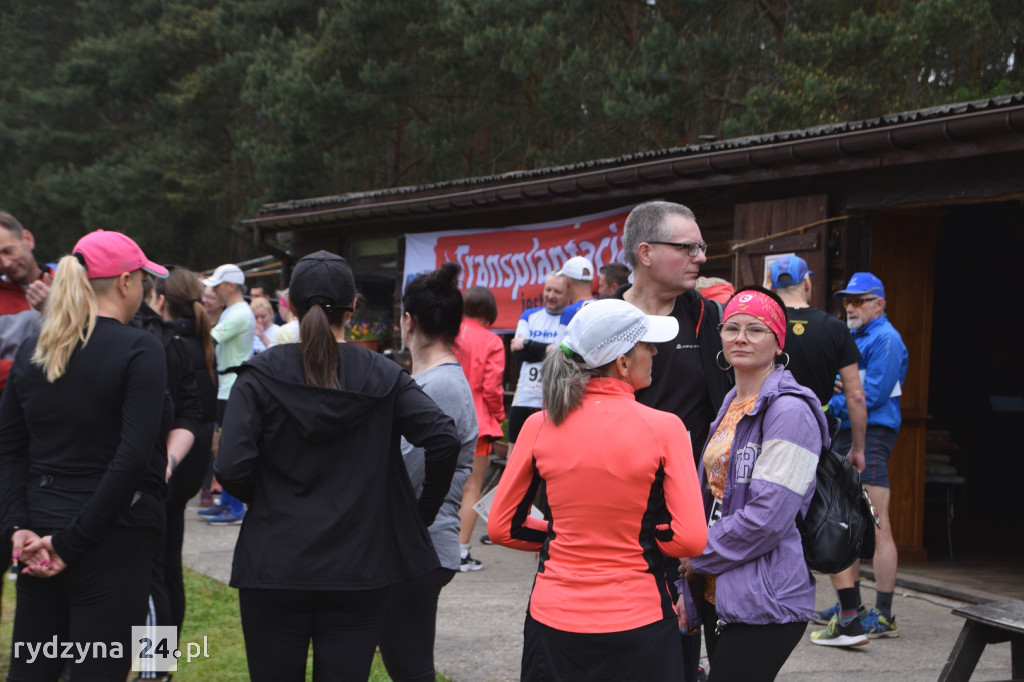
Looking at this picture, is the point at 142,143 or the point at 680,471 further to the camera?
the point at 142,143

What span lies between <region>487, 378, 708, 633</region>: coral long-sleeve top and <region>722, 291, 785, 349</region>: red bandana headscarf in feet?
2.56

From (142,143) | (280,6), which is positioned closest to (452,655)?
(280,6)

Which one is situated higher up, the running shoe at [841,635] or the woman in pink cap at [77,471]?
the woman in pink cap at [77,471]

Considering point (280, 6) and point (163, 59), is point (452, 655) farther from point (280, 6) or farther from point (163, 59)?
point (163, 59)

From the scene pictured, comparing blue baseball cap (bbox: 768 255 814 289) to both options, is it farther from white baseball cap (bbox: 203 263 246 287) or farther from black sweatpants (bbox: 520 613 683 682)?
white baseball cap (bbox: 203 263 246 287)

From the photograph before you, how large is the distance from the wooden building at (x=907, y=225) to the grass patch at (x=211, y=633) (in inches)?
178

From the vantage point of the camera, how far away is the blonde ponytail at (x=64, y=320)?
320 cm

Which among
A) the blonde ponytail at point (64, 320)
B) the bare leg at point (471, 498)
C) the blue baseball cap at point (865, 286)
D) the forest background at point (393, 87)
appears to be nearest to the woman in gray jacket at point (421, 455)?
the blonde ponytail at point (64, 320)

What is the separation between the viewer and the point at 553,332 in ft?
24.7

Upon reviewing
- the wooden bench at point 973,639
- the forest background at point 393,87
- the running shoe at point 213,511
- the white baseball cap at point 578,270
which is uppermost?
the forest background at point 393,87

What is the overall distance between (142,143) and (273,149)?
8.77 metres

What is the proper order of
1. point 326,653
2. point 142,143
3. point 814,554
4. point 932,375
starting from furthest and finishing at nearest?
1. point 142,143
2. point 932,375
3. point 814,554
4. point 326,653

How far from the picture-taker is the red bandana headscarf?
3387mm

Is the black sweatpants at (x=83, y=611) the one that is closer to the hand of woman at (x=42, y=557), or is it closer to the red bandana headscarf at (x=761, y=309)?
the hand of woman at (x=42, y=557)
